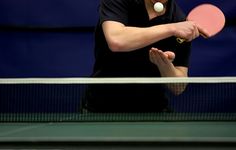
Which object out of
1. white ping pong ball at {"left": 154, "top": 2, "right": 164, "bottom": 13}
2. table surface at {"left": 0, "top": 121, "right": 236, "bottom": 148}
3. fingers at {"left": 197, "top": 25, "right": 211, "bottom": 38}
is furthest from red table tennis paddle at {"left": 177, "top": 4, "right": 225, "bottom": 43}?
table surface at {"left": 0, "top": 121, "right": 236, "bottom": 148}

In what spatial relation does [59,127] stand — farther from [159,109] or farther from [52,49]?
[52,49]

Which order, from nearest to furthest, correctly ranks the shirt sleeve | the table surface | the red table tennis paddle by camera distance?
1. the table surface
2. the shirt sleeve
3. the red table tennis paddle

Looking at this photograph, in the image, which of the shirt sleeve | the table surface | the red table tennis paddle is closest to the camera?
the table surface

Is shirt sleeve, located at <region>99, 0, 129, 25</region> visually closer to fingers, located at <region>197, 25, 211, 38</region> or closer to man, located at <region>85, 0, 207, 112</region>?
man, located at <region>85, 0, 207, 112</region>

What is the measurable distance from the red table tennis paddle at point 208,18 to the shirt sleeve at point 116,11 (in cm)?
21

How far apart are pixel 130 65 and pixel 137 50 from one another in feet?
0.26

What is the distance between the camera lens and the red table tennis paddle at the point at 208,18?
1730 millimetres

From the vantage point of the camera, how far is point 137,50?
5.30 ft

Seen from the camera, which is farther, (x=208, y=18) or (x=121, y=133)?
(x=208, y=18)

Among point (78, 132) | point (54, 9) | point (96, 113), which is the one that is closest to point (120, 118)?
point (96, 113)

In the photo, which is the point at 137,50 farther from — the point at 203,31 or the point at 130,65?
the point at 203,31

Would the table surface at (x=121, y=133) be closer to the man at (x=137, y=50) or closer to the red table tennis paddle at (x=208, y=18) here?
the man at (x=137, y=50)

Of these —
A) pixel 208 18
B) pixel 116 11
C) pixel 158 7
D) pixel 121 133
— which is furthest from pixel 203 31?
pixel 121 133

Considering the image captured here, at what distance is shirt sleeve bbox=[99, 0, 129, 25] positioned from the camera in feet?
4.99
